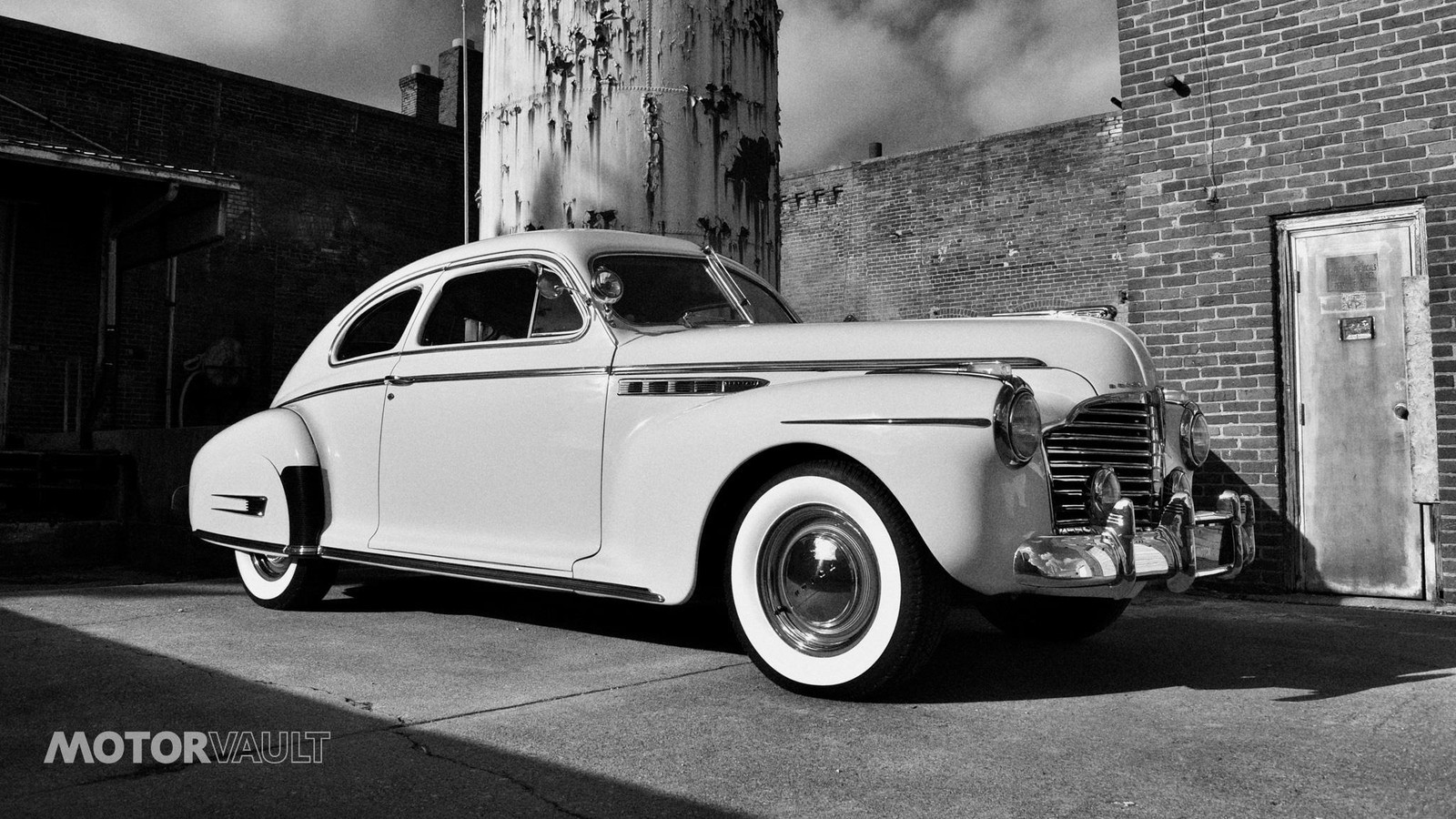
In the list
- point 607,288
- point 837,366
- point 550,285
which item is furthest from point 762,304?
point 837,366

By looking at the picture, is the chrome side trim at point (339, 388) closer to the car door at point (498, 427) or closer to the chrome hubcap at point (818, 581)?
the car door at point (498, 427)

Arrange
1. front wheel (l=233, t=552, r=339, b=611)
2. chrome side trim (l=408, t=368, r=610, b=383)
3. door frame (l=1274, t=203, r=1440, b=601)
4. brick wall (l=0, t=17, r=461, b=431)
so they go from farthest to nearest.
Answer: brick wall (l=0, t=17, r=461, b=431) → door frame (l=1274, t=203, r=1440, b=601) → front wheel (l=233, t=552, r=339, b=611) → chrome side trim (l=408, t=368, r=610, b=383)

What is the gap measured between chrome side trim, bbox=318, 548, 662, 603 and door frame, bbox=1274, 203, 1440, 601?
4243 mm

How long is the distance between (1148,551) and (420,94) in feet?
53.8

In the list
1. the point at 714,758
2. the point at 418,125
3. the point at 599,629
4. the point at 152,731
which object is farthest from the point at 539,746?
the point at 418,125

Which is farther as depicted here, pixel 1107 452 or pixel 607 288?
pixel 607 288

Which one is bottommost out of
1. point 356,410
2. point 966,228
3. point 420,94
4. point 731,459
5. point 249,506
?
point 249,506

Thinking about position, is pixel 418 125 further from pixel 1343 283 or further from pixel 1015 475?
pixel 1015 475

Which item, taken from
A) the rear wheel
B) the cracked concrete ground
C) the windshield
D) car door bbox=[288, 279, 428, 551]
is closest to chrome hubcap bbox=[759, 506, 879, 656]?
the cracked concrete ground

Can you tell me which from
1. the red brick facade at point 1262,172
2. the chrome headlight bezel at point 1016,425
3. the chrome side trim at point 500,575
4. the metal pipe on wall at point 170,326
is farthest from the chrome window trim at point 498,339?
the metal pipe on wall at point 170,326

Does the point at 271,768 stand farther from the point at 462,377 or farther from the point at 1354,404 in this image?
the point at 1354,404

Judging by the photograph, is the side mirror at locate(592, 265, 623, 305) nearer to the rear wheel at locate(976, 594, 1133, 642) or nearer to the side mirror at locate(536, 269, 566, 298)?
the side mirror at locate(536, 269, 566, 298)

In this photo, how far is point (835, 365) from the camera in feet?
11.8

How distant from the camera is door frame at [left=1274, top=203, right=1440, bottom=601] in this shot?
19.0 ft
